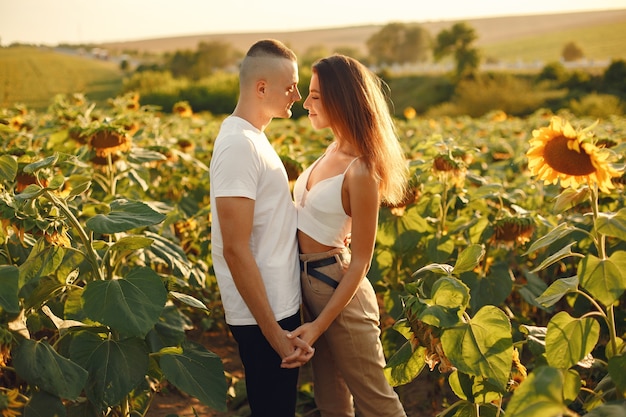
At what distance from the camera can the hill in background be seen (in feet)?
186

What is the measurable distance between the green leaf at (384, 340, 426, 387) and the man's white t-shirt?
44 centimetres

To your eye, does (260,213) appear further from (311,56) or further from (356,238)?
(311,56)

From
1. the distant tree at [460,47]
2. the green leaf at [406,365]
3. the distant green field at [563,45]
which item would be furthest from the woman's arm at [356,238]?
the distant green field at [563,45]

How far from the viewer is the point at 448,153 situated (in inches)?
114

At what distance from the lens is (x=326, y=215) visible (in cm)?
207

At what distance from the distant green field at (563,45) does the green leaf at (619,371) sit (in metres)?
51.5

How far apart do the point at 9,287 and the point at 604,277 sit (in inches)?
55.7

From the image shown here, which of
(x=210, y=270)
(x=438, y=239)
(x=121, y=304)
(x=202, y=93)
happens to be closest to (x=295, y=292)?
(x=121, y=304)

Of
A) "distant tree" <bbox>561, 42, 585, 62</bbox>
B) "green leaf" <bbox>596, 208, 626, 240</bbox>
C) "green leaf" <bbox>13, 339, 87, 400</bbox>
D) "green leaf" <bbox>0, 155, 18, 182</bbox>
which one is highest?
"distant tree" <bbox>561, 42, 585, 62</bbox>

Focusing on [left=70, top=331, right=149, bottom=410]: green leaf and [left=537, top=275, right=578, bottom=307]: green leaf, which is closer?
[left=537, top=275, right=578, bottom=307]: green leaf

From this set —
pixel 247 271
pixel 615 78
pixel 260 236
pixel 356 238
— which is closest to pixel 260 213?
pixel 260 236

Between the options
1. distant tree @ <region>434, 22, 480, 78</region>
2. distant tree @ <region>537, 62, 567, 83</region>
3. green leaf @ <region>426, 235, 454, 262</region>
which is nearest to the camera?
green leaf @ <region>426, 235, 454, 262</region>

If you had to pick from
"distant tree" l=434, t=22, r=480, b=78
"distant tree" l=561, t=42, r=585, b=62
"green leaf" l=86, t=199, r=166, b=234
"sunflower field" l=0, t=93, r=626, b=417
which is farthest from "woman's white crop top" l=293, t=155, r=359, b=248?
"distant tree" l=561, t=42, r=585, b=62

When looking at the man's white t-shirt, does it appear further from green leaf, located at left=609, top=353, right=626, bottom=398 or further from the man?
green leaf, located at left=609, top=353, right=626, bottom=398
